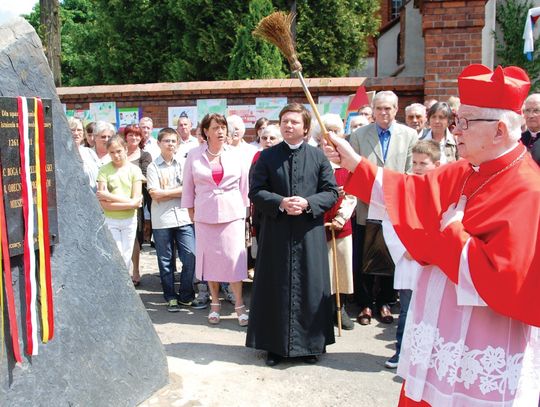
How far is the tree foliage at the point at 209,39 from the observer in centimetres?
1500

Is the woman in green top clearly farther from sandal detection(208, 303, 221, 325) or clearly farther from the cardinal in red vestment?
the cardinal in red vestment

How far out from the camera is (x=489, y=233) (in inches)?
90.7

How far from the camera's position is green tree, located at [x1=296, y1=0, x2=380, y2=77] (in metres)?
17.9

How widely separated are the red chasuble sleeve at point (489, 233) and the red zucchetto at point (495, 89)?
0.26 m

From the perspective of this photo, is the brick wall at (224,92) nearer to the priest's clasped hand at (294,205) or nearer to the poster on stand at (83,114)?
the poster on stand at (83,114)

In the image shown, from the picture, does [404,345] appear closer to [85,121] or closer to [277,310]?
[277,310]

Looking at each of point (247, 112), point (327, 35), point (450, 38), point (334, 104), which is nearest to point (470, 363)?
point (450, 38)

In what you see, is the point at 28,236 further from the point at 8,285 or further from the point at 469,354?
the point at 469,354

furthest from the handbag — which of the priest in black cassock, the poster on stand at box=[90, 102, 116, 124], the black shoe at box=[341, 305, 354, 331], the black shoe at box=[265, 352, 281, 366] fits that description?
the poster on stand at box=[90, 102, 116, 124]

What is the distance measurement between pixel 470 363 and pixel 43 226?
2215mm

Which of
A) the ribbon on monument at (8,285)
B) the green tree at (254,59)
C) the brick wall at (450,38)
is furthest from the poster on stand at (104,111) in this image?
the ribbon on monument at (8,285)

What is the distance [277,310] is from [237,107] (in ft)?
18.6

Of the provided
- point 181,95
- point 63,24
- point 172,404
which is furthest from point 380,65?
point 172,404

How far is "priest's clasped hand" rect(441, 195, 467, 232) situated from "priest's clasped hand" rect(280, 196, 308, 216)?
2.10 m
